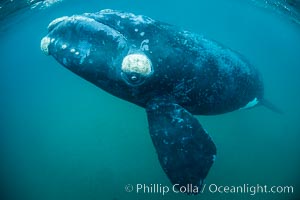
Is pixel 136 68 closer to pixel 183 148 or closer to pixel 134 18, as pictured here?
pixel 134 18

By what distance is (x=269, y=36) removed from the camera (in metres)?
40.4

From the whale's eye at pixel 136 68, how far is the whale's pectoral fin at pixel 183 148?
2.74ft

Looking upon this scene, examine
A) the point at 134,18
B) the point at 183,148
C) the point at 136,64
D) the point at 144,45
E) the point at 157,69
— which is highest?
the point at 134,18

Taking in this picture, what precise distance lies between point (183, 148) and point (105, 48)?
2.29 meters

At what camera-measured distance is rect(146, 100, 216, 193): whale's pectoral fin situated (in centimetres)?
460

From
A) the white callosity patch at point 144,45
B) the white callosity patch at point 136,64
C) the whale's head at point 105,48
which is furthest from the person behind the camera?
the white callosity patch at point 144,45

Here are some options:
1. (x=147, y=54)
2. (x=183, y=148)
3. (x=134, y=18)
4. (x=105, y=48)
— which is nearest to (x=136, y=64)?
(x=147, y=54)

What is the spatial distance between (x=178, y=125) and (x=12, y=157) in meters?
22.4

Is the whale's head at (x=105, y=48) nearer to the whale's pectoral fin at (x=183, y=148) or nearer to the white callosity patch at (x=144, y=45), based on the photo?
the white callosity patch at (x=144, y=45)

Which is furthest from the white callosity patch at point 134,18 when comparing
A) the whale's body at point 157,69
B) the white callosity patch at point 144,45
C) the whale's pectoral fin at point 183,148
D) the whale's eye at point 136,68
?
the whale's pectoral fin at point 183,148

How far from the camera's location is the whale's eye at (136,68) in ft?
15.9

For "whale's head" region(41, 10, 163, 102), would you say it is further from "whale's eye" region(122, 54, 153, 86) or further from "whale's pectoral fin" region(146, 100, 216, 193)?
"whale's pectoral fin" region(146, 100, 216, 193)

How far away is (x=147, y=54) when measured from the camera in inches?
207

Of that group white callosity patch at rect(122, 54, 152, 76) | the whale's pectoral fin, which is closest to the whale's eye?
white callosity patch at rect(122, 54, 152, 76)
